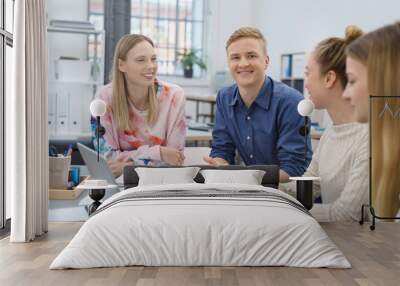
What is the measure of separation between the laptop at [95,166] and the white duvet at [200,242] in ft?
5.18

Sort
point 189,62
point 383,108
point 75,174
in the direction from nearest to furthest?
1. point 383,108
2. point 189,62
3. point 75,174

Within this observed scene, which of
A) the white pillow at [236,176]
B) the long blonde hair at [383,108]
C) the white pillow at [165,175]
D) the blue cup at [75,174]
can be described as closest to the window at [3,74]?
the blue cup at [75,174]

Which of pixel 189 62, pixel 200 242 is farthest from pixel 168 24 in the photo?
pixel 200 242

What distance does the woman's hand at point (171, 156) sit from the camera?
559 cm

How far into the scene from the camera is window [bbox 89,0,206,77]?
5.52 m

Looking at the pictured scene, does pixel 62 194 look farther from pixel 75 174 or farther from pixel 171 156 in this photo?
pixel 171 156

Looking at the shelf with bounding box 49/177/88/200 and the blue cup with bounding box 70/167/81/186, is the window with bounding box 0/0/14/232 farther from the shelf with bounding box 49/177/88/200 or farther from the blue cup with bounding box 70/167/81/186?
the blue cup with bounding box 70/167/81/186

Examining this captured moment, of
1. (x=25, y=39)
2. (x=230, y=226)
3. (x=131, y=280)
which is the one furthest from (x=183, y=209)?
(x=25, y=39)

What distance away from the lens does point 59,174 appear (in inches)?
223

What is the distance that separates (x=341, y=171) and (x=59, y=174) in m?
2.46

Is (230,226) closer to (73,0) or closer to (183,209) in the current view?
(183,209)

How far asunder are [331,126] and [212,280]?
231 cm

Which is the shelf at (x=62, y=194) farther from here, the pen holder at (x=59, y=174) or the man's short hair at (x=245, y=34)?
the man's short hair at (x=245, y=34)

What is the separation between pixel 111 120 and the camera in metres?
5.54
